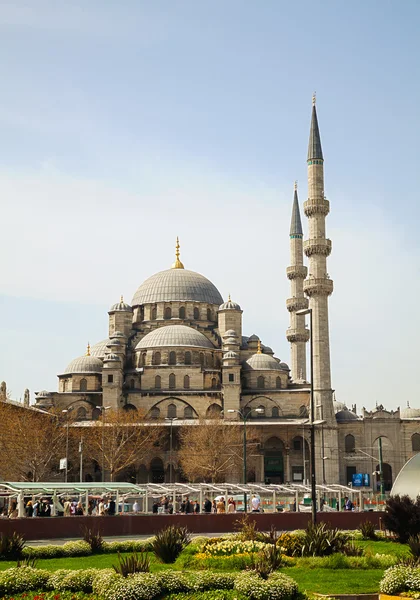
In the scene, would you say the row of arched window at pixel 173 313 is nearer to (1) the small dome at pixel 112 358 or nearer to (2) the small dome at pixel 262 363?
(2) the small dome at pixel 262 363

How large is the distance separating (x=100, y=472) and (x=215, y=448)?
10606mm

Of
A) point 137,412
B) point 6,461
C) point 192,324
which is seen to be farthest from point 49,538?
point 192,324

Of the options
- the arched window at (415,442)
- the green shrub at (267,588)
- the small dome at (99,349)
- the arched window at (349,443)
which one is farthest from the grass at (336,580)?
the small dome at (99,349)

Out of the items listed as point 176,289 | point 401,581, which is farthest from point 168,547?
point 176,289

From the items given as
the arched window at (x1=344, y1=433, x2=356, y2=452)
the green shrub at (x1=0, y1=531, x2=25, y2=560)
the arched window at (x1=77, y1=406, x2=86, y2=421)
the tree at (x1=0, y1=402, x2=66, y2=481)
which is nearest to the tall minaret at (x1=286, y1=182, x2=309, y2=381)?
the arched window at (x1=344, y1=433, x2=356, y2=452)

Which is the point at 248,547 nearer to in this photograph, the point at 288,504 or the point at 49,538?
the point at 49,538

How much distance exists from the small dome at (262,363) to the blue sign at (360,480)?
1140 centimetres

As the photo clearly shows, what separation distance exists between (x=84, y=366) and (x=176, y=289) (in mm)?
12175

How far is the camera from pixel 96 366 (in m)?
70.8

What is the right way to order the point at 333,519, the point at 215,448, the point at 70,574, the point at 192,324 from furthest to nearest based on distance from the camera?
the point at 192,324, the point at 215,448, the point at 333,519, the point at 70,574

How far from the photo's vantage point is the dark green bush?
2273 cm

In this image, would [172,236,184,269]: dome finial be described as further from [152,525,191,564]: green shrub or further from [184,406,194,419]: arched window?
[152,525,191,564]: green shrub

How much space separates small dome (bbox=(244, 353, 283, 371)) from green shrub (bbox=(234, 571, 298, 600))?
55936 millimetres

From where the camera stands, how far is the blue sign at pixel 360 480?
61.5 meters
